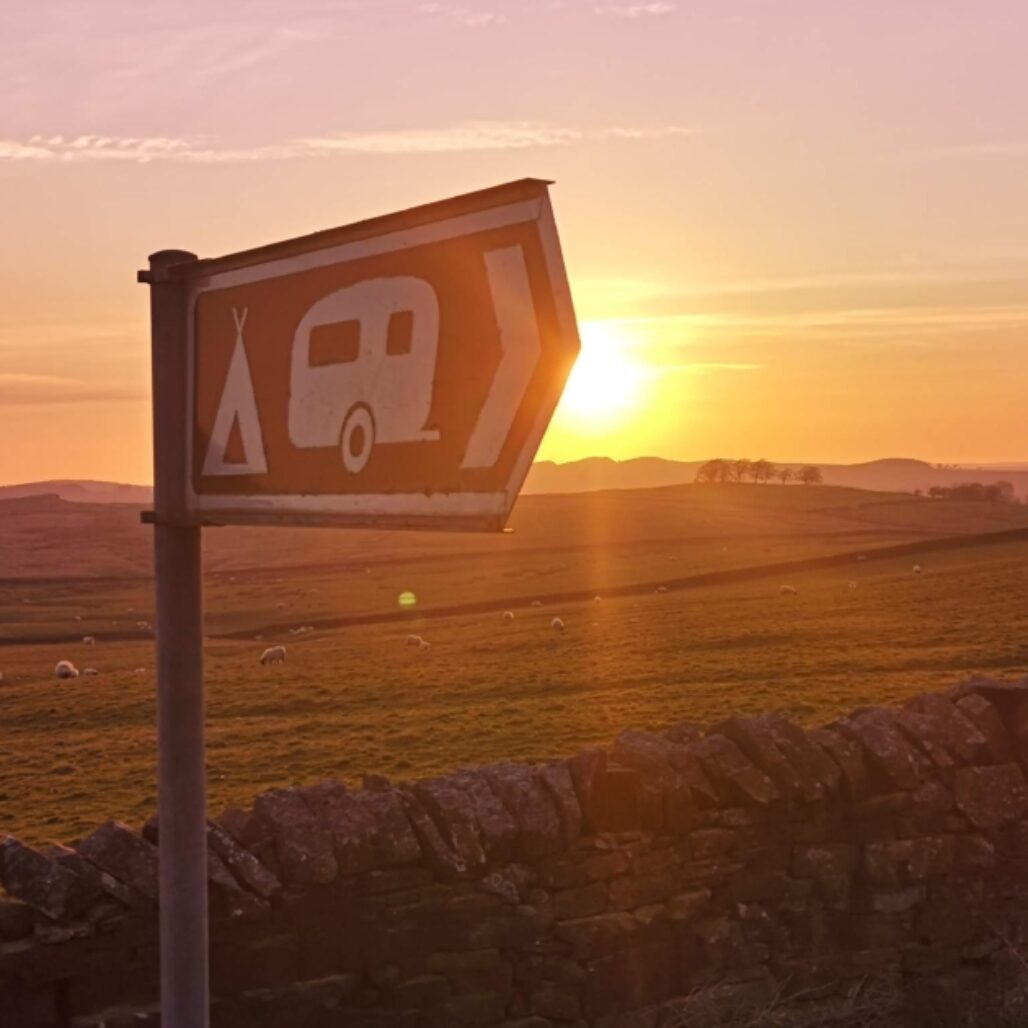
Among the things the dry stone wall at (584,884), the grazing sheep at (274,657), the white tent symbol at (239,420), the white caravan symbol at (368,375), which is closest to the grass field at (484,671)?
the grazing sheep at (274,657)

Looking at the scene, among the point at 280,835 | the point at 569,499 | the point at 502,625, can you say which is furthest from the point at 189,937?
the point at 569,499

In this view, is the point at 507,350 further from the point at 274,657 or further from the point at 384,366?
the point at 274,657

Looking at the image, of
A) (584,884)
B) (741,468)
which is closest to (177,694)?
(584,884)

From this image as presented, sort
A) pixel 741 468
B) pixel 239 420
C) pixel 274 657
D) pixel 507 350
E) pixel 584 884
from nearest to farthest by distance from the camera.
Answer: pixel 507 350 → pixel 239 420 → pixel 584 884 → pixel 274 657 → pixel 741 468

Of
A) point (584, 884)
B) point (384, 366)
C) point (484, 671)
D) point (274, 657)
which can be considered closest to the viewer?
point (384, 366)

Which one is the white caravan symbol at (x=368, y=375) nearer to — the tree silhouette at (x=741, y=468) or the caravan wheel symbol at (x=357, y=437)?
the caravan wheel symbol at (x=357, y=437)

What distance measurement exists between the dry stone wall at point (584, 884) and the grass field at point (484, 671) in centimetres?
1191

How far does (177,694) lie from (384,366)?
0.85 meters

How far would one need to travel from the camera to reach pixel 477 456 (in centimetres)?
212

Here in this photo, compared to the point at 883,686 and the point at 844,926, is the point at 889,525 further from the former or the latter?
the point at 844,926

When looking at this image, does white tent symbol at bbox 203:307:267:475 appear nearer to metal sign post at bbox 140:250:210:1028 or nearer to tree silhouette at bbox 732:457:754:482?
metal sign post at bbox 140:250:210:1028

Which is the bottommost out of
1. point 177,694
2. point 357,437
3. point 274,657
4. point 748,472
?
point 177,694

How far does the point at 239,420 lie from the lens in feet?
8.37

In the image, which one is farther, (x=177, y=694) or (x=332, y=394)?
(x=177, y=694)
